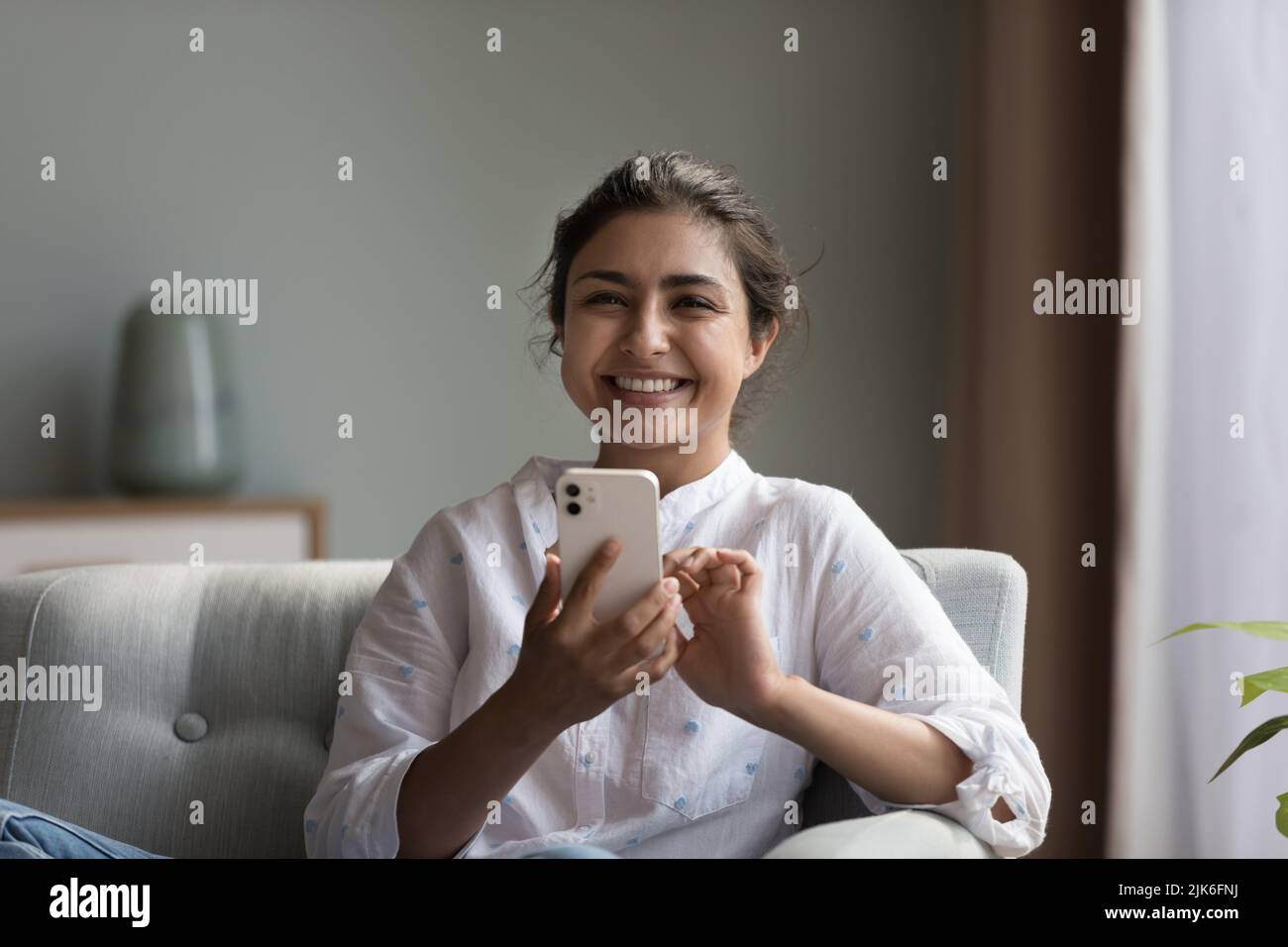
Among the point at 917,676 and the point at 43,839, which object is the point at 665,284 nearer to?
the point at 917,676

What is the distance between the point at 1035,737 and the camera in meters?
2.04

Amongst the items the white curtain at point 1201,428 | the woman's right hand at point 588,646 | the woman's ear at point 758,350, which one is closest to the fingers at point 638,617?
A: the woman's right hand at point 588,646

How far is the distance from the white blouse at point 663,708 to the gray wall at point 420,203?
1.41 m

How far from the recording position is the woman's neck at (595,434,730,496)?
1147 mm

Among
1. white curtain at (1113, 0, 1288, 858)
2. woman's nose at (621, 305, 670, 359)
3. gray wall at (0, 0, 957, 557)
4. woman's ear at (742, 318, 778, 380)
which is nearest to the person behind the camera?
woman's nose at (621, 305, 670, 359)

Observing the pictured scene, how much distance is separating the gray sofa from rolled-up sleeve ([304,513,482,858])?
0.16 meters

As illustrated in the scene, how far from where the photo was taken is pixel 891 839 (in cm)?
91

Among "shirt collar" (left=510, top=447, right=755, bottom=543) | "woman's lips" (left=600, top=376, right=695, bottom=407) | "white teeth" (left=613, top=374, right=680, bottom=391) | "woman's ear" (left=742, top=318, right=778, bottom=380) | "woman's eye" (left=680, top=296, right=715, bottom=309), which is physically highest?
"woman's eye" (left=680, top=296, right=715, bottom=309)

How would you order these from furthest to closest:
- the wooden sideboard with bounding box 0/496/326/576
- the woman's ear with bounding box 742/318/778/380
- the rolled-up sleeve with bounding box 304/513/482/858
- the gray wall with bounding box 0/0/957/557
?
the gray wall with bounding box 0/0/957/557
the wooden sideboard with bounding box 0/496/326/576
the woman's ear with bounding box 742/318/778/380
the rolled-up sleeve with bounding box 304/513/482/858

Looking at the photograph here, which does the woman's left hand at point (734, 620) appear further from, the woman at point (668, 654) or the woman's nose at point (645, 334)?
the woman's nose at point (645, 334)

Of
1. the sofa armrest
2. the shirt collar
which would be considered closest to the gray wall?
the shirt collar

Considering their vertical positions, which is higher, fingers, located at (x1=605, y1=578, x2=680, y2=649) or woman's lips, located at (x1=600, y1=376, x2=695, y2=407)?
woman's lips, located at (x1=600, y1=376, x2=695, y2=407)

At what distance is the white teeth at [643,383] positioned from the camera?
3.66ft

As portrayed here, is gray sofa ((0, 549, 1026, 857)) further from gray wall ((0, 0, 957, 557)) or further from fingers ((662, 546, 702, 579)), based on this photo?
gray wall ((0, 0, 957, 557))
